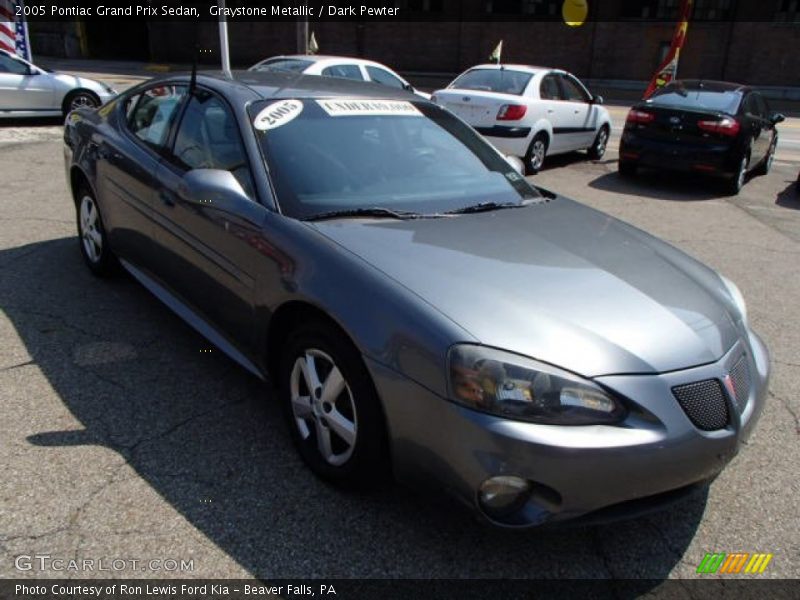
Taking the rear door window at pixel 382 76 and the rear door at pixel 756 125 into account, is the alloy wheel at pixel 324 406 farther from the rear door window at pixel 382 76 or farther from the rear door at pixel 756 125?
the rear door window at pixel 382 76

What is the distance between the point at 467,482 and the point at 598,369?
54cm

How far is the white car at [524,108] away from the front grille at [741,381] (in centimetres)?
683

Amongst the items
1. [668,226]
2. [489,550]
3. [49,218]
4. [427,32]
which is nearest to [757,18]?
[427,32]

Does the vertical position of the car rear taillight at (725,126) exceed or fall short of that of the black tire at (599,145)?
it exceeds it

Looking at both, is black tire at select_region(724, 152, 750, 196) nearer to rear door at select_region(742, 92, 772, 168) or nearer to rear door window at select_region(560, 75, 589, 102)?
rear door at select_region(742, 92, 772, 168)

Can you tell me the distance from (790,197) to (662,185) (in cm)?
174

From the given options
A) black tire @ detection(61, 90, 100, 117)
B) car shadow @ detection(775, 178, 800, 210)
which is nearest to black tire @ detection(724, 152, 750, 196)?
car shadow @ detection(775, 178, 800, 210)

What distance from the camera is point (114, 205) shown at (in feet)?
13.6

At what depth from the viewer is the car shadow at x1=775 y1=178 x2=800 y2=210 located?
913 cm

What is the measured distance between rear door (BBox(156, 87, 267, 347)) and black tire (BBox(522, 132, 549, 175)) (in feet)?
21.9

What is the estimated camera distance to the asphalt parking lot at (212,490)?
235 cm

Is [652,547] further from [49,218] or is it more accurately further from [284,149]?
[49,218]

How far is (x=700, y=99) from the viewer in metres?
9.59

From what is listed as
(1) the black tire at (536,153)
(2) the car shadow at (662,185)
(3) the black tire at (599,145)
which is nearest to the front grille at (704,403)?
(2) the car shadow at (662,185)
